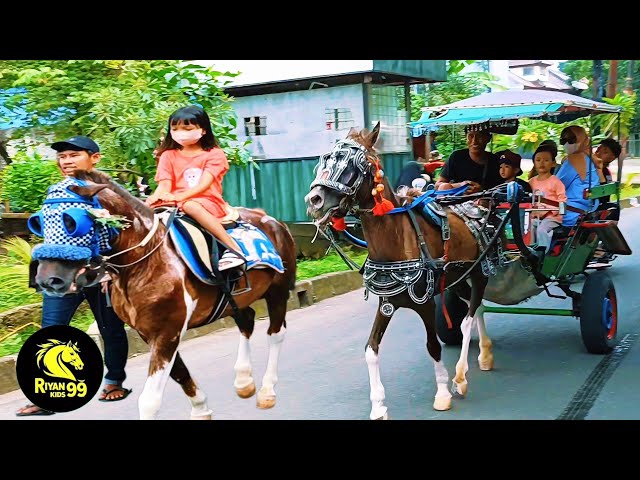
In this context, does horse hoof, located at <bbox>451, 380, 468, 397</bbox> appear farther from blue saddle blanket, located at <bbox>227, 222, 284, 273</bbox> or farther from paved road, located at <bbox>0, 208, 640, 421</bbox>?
blue saddle blanket, located at <bbox>227, 222, 284, 273</bbox>

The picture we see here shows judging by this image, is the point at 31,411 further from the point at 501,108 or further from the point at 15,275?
the point at 501,108

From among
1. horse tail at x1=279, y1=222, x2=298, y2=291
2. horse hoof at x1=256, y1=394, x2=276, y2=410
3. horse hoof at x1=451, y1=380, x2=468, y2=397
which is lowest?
horse hoof at x1=451, y1=380, x2=468, y2=397

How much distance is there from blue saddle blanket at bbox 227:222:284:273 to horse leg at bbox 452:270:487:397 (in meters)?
1.44

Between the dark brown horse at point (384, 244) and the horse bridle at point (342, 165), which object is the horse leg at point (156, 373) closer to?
the dark brown horse at point (384, 244)

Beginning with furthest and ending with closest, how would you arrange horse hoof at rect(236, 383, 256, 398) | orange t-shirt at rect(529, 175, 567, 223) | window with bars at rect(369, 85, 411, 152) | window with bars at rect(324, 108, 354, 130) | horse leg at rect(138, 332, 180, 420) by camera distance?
1. orange t-shirt at rect(529, 175, 567, 223)
2. window with bars at rect(369, 85, 411, 152)
3. window with bars at rect(324, 108, 354, 130)
4. horse hoof at rect(236, 383, 256, 398)
5. horse leg at rect(138, 332, 180, 420)

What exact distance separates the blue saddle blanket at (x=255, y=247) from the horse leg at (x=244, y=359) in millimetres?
322

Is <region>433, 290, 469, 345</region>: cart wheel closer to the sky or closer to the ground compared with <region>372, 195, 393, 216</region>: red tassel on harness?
closer to the ground

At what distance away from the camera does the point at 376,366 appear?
13.3ft

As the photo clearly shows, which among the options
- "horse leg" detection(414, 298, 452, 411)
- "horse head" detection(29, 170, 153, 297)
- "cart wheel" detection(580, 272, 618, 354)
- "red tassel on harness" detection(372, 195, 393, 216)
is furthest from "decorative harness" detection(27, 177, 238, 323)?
"cart wheel" detection(580, 272, 618, 354)

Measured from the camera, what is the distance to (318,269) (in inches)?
222

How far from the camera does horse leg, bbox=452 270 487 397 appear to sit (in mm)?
4637

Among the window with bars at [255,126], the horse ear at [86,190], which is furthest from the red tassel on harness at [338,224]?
the horse ear at [86,190]

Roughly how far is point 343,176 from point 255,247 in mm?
620

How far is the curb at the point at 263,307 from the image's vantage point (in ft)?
14.8
